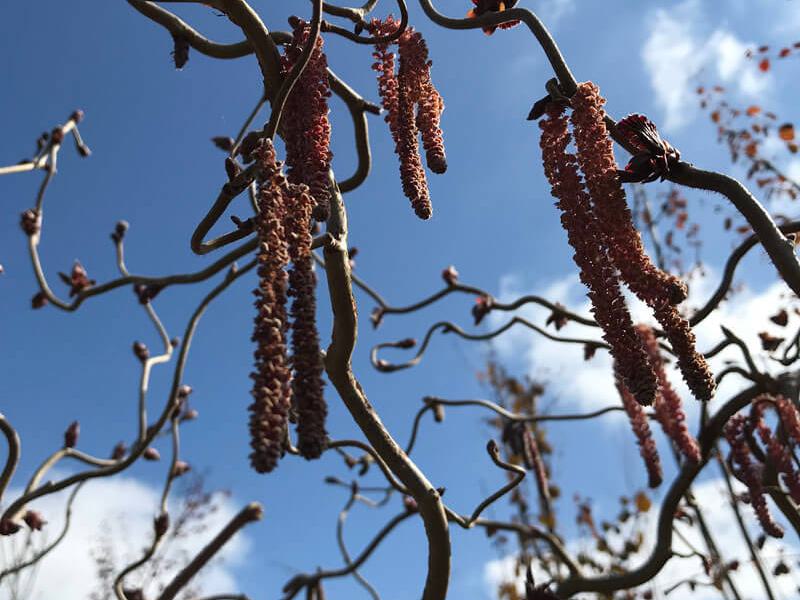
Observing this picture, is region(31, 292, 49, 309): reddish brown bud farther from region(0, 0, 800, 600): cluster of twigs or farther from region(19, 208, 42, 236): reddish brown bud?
region(0, 0, 800, 600): cluster of twigs

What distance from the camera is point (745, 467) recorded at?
2260mm

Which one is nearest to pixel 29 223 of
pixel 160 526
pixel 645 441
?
pixel 160 526

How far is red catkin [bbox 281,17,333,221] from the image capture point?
94 cm

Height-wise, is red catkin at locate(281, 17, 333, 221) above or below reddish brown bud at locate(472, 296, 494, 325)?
below

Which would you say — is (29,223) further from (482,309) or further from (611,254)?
(611,254)

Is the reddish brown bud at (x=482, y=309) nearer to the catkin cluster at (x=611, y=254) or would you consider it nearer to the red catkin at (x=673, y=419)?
the red catkin at (x=673, y=419)

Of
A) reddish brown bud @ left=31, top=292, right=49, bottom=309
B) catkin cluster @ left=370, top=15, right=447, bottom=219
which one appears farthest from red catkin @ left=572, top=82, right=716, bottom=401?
reddish brown bud @ left=31, top=292, right=49, bottom=309

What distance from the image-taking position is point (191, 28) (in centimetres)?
150

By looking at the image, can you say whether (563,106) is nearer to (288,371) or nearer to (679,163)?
(679,163)

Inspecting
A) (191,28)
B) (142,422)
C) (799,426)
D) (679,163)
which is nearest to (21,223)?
(142,422)

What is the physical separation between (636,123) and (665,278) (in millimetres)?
299

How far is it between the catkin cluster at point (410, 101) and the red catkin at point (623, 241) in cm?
25

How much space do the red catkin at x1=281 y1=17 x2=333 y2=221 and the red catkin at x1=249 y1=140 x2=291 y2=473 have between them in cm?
13

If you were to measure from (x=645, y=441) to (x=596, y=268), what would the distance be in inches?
55.5
